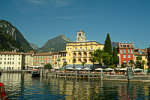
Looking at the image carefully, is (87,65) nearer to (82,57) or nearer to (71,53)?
(82,57)

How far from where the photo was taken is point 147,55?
99500 millimetres

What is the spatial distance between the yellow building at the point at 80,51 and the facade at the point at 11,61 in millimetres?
61188

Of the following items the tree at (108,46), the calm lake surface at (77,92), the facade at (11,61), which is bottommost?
the calm lake surface at (77,92)

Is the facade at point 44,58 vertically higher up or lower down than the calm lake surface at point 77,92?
higher up

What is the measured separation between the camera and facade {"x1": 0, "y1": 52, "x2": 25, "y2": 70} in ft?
474

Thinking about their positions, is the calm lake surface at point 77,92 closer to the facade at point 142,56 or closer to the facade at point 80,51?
the facade at point 80,51

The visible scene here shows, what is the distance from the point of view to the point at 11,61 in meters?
146

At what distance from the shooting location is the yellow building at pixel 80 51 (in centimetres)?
9638

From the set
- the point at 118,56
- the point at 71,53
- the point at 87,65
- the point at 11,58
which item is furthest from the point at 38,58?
the point at 118,56

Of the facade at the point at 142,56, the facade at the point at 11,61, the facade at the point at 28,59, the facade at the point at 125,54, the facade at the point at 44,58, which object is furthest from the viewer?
the facade at the point at 28,59

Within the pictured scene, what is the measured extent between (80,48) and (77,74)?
2552 cm

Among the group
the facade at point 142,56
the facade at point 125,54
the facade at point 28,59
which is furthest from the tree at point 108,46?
the facade at point 28,59

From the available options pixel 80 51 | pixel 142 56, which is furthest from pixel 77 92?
pixel 142 56

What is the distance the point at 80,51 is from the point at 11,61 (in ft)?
238
